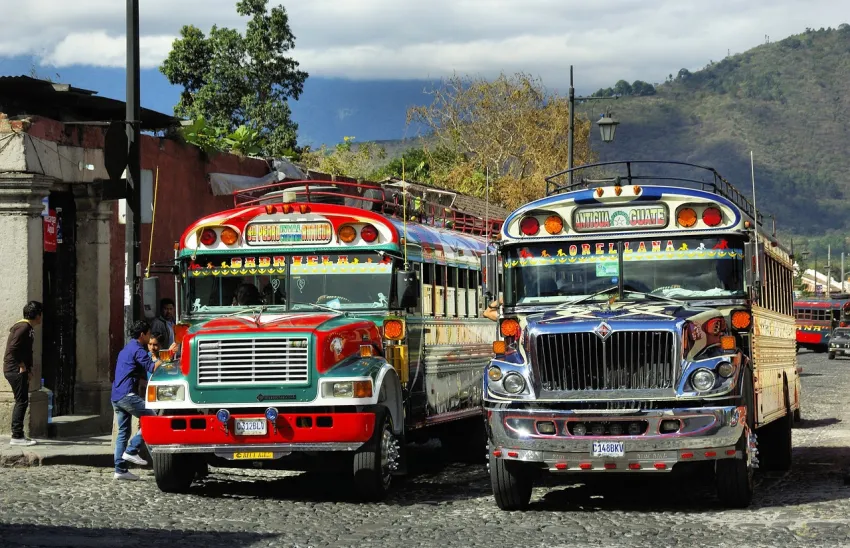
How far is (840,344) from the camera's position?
57.6 metres

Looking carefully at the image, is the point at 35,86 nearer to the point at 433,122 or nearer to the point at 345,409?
the point at 345,409

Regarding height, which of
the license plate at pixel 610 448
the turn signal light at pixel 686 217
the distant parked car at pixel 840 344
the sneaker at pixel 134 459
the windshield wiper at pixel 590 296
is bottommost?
the distant parked car at pixel 840 344

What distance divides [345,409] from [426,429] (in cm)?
377

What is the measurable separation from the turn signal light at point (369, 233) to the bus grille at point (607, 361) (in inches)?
114

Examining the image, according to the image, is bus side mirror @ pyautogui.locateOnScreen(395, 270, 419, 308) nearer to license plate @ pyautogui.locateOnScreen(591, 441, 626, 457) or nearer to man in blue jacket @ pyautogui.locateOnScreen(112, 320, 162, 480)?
man in blue jacket @ pyautogui.locateOnScreen(112, 320, 162, 480)

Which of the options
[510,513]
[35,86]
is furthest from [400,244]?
[35,86]

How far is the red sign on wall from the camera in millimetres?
19250

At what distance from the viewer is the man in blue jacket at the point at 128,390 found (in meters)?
14.2

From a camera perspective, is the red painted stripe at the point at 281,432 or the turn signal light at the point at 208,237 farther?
the turn signal light at the point at 208,237

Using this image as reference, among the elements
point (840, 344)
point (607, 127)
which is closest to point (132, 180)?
point (607, 127)

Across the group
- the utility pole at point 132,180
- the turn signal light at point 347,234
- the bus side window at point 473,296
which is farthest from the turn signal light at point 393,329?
the utility pole at point 132,180

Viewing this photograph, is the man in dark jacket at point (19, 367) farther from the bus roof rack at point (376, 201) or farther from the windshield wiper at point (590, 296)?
the windshield wiper at point (590, 296)

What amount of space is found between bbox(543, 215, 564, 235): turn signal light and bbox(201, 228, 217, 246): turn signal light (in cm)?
353

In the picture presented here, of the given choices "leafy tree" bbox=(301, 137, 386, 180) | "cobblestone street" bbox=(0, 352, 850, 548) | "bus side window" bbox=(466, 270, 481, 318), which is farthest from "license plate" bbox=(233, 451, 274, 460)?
"leafy tree" bbox=(301, 137, 386, 180)
